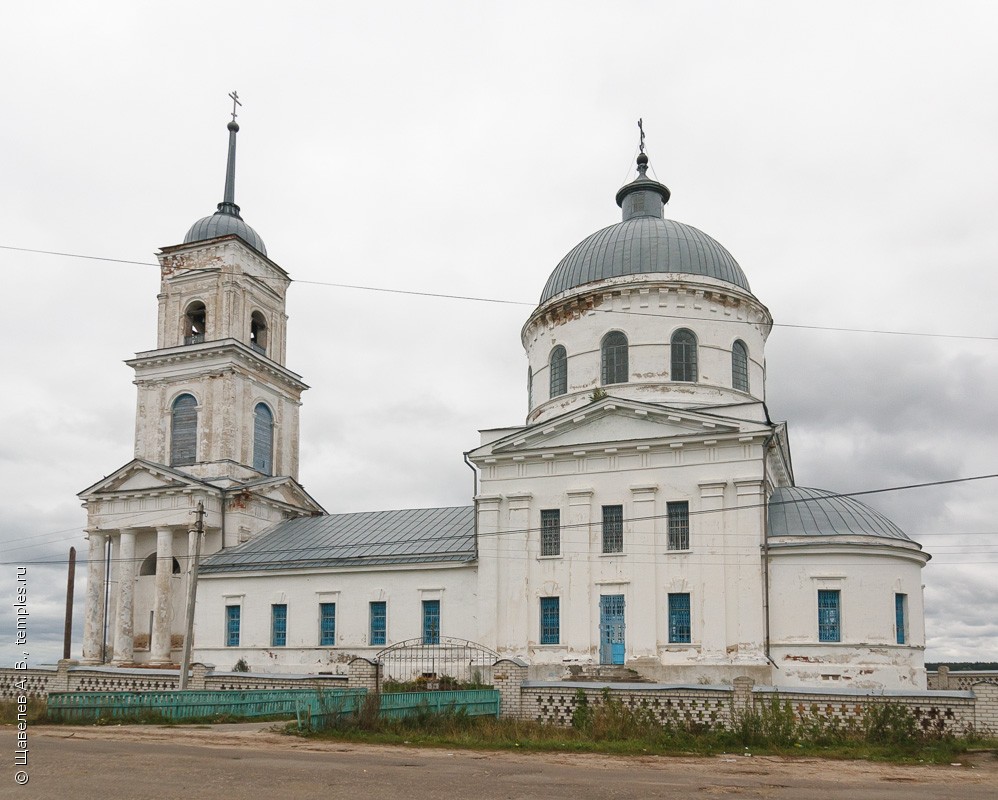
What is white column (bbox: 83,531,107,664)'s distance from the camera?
3728 cm

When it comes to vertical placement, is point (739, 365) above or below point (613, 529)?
above

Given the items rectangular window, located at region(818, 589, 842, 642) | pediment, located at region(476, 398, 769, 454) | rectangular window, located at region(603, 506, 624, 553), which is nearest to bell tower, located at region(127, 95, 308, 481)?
pediment, located at region(476, 398, 769, 454)

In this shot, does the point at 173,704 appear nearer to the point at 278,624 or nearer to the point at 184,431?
the point at 278,624

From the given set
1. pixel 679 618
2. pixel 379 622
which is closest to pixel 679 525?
pixel 679 618

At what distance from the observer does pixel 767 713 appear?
18.4 metres

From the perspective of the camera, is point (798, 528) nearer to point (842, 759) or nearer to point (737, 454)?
point (737, 454)

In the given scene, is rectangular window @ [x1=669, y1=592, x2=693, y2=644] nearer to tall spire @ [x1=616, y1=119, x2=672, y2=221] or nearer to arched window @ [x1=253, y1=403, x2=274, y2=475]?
Answer: tall spire @ [x1=616, y1=119, x2=672, y2=221]

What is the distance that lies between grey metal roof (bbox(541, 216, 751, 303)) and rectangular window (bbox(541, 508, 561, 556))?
26.7 feet

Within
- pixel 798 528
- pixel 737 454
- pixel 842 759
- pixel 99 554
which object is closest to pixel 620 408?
pixel 737 454

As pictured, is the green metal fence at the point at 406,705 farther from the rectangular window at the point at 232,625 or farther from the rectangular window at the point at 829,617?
the rectangular window at the point at 232,625

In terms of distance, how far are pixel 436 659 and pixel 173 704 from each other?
37.6ft

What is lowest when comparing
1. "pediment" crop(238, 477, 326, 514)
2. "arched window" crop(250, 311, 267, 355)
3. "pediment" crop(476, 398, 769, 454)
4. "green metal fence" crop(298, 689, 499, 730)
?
"green metal fence" crop(298, 689, 499, 730)

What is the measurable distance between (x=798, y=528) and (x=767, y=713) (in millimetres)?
9593

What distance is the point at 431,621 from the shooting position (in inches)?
Result: 1242
